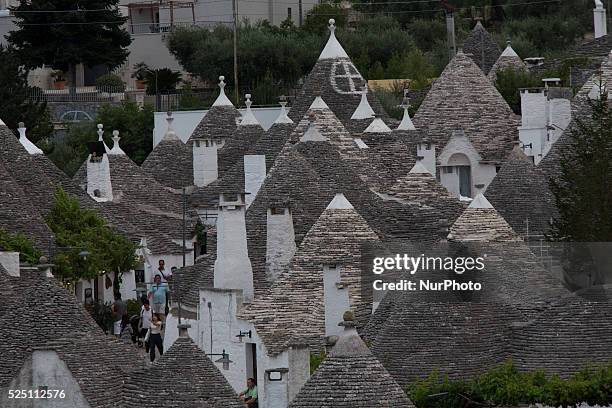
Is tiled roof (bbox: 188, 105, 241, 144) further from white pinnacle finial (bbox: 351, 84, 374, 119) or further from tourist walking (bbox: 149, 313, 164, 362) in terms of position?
tourist walking (bbox: 149, 313, 164, 362)

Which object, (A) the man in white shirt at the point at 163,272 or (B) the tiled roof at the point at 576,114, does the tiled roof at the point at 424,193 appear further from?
(A) the man in white shirt at the point at 163,272

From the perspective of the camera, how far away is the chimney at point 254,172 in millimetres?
65375

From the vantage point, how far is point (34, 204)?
221 feet

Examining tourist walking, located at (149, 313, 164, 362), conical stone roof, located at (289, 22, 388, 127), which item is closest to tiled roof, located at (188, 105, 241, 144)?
conical stone roof, located at (289, 22, 388, 127)

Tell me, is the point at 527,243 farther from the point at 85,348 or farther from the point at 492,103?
the point at 492,103

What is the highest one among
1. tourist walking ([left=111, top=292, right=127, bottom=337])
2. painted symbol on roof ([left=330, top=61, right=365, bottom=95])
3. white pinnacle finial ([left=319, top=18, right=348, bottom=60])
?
white pinnacle finial ([left=319, top=18, right=348, bottom=60])

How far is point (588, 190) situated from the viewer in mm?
54531

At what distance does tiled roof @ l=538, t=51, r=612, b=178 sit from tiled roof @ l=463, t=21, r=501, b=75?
20.1 meters

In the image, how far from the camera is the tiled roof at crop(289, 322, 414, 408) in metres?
37.0

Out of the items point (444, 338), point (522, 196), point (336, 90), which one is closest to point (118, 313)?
point (522, 196)

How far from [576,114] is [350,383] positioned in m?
33.9

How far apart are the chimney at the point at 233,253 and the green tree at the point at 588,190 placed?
5838mm

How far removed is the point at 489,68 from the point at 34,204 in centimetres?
3121

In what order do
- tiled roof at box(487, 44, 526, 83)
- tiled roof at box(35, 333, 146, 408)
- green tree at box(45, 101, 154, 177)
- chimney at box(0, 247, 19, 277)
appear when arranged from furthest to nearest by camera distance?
green tree at box(45, 101, 154, 177)
tiled roof at box(487, 44, 526, 83)
chimney at box(0, 247, 19, 277)
tiled roof at box(35, 333, 146, 408)
